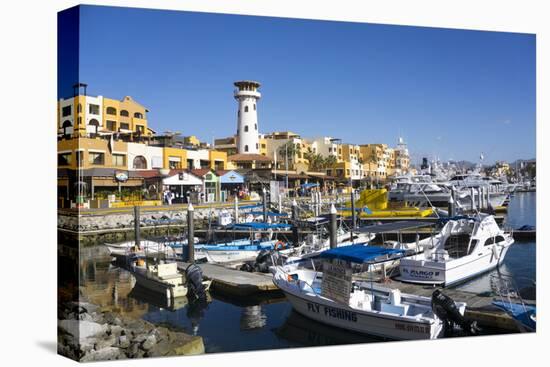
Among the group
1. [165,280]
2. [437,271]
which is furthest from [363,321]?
[165,280]

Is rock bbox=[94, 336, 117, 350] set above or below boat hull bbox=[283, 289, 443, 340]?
above

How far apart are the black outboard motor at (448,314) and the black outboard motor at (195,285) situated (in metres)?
5.69

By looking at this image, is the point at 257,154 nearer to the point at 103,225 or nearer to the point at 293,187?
the point at 293,187

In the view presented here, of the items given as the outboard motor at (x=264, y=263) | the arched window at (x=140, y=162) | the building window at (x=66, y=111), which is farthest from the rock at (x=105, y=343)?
the arched window at (x=140, y=162)

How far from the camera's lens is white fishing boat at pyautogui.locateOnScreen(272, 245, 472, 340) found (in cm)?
996

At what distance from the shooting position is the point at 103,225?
19.1 meters

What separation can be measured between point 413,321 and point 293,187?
108 feet

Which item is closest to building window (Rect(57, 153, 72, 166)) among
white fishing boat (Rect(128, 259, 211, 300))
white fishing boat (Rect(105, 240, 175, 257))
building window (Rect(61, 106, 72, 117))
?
building window (Rect(61, 106, 72, 117))

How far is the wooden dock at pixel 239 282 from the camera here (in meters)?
13.5

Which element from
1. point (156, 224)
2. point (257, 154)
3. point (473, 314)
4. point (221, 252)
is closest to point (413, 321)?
point (473, 314)

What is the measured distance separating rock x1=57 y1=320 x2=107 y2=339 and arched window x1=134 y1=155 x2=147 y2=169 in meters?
17.1

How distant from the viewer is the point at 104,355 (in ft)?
27.1

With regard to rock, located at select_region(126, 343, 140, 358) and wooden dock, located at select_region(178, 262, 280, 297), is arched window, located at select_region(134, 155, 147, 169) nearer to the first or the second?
wooden dock, located at select_region(178, 262, 280, 297)

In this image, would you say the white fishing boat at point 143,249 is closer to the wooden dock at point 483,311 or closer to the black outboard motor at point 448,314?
the wooden dock at point 483,311
